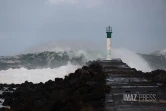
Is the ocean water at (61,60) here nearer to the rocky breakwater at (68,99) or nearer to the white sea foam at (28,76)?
the white sea foam at (28,76)

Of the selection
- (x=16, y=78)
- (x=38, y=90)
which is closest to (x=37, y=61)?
(x=16, y=78)

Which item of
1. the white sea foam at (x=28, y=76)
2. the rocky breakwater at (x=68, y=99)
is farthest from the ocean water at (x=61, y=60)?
the rocky breakwater at (x=68, y=99)

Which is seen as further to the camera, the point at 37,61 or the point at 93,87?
the point at 37,61

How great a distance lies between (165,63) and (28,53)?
16996 mm

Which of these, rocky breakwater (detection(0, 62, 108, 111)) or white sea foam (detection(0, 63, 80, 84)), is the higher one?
white sea foam (detection(0, 63, 80, 84))

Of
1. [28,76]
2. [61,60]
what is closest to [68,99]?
[28,76]

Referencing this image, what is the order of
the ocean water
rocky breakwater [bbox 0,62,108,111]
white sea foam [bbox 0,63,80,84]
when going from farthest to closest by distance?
1. the ocean water
2. white sea foam [bbox 0,63,80,84]
3. rocky breakwater [bbox 0,62,108,111]

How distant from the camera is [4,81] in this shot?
27031 mm

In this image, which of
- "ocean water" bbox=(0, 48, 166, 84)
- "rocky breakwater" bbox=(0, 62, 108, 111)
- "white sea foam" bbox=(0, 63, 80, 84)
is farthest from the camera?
"ocean water" bbox=(0, 48, 166, 84)

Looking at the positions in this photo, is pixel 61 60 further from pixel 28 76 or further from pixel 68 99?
pixel 68 99

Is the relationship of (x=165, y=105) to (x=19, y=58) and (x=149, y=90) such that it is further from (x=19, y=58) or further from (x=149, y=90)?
(x=19, y=58)

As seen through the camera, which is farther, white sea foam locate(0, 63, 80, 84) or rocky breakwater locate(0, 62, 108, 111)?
white sea foam locate(0, 63, 80, 84)

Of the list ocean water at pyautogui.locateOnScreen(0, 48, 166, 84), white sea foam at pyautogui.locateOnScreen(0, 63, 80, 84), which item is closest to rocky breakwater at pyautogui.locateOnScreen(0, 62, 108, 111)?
white sea foam at pyautogui.locateOnScreen(0, 63, 80, 84)

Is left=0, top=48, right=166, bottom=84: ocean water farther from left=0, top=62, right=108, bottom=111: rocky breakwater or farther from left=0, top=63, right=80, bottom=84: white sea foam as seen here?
left=0, top=62, right=108, bottom=111: rocky breakwater
